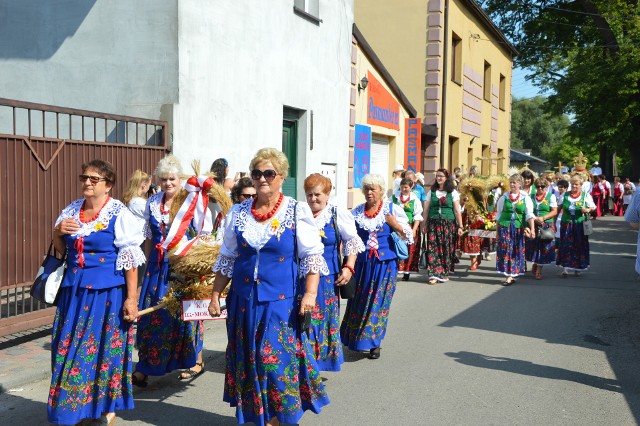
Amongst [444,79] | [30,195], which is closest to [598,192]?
[444,79]

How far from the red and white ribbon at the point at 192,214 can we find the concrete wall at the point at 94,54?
4.00m

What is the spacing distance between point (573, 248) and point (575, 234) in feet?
0.84

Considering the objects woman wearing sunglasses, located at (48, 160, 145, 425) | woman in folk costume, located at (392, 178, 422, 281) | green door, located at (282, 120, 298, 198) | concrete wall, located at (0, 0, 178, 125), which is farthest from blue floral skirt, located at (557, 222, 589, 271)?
woman wearing sunglasses, located at (48, 160, 145, 425)

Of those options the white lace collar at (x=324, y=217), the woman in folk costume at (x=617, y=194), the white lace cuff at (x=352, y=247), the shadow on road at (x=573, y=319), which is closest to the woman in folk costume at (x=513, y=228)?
the shadow on road at (x=573, y=319)

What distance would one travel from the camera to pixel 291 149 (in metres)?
13.7

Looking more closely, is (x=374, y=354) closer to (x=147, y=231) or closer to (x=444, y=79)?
(x=147, y=231)

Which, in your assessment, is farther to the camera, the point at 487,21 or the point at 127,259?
the point at 487,21

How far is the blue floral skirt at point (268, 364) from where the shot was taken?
4684 mm

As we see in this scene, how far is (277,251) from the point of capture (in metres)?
4.75

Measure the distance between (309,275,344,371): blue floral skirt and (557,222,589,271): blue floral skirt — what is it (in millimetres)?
8178

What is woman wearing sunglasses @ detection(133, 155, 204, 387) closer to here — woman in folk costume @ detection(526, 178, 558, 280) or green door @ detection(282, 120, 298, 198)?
green door @ detection(282, 120, 298, 198)

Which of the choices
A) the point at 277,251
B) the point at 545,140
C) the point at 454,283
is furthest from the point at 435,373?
the point at 545,140

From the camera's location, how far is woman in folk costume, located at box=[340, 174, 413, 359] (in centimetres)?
734

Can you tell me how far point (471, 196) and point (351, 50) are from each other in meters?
3.95
